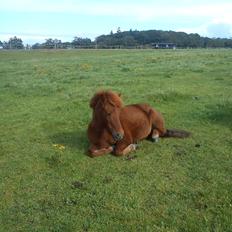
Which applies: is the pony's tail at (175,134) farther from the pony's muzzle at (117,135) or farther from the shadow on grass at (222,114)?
the pony's muzzle at (117,135)

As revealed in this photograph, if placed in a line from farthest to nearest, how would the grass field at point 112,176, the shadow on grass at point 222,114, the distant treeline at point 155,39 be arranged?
1. the distant treeline at point 155,39
2. the shadow on grass at point 222,114
3. the grass field at point 112,176

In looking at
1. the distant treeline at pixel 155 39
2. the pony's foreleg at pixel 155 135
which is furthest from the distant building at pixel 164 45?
the pony's foreleg at pixel 155 135

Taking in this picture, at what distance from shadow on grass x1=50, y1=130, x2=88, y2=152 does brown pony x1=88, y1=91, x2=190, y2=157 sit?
42 centimetres

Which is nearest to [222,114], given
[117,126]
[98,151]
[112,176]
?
[117,126]

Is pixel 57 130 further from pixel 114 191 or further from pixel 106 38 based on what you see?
pixel 106 38

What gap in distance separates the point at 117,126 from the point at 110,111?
0.84 ft

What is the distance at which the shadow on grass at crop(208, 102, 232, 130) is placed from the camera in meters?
9.53

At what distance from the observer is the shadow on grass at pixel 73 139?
8039 mm

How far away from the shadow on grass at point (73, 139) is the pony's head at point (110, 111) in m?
0.77

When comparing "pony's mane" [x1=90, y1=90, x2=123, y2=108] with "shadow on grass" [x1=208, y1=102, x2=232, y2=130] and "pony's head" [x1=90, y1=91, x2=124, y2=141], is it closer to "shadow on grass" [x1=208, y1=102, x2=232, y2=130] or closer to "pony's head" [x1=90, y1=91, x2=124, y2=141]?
"pony's head" [x1=90, y1=91, x2=124, y2=141]

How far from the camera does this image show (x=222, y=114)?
10125 mm

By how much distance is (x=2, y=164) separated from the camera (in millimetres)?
7191

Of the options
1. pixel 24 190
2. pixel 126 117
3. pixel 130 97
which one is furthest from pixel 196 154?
pixel 130 97

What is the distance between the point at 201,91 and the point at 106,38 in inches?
3087
